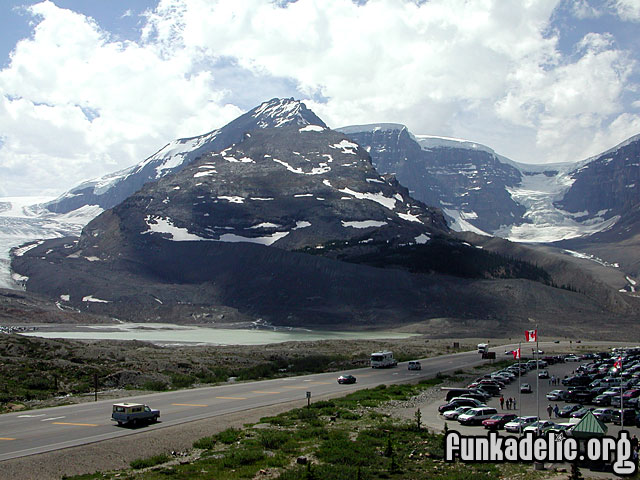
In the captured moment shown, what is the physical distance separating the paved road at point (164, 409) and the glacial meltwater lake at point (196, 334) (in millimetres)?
71735

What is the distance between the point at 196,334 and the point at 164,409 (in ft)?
389

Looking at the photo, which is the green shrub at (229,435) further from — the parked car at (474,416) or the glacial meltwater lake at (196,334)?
the glacial meltwater lake at (196,334)

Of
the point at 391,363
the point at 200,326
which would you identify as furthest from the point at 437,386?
the point at 200,326

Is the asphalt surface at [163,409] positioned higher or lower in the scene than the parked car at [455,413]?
lower

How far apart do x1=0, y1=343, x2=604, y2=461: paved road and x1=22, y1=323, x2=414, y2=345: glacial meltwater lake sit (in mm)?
71735

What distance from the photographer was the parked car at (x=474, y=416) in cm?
3947

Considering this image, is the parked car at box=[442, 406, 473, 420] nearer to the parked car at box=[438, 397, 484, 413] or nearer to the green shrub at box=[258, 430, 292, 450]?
the parked car at box=[438, 397, 484, 413]

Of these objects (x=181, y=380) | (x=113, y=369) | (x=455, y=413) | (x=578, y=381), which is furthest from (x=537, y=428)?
(x=113, y=369)

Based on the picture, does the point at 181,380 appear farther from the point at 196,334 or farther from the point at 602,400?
the point at 196,334

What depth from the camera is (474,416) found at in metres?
39.5

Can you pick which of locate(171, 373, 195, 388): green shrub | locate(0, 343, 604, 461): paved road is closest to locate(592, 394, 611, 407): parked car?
locate(0, 343, 604, 461): paved road

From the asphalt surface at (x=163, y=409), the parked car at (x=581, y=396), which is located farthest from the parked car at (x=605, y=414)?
the asphalt surface at (x=163, y=409)

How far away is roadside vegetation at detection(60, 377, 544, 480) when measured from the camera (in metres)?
27.2

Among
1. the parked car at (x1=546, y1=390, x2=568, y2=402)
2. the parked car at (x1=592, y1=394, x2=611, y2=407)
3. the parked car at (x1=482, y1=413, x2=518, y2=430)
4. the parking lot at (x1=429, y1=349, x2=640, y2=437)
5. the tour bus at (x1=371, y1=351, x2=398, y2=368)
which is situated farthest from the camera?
the tour bus at (x1=371, y1=351, x2=398, y2=368)
